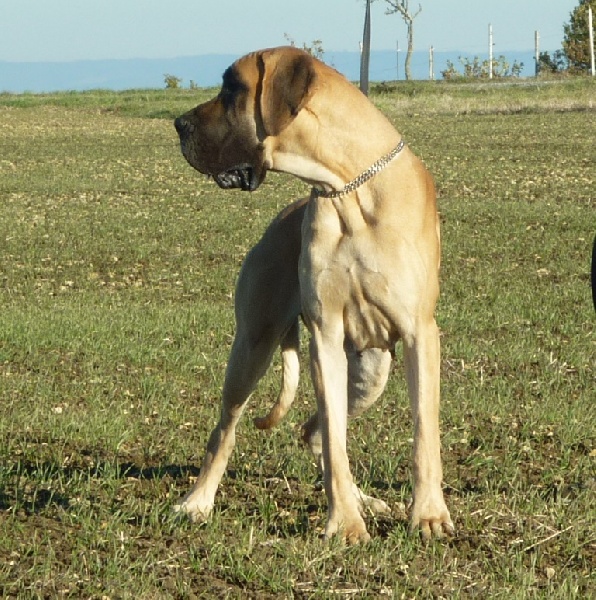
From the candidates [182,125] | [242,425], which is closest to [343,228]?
[182,125]

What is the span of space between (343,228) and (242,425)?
2.14 metres

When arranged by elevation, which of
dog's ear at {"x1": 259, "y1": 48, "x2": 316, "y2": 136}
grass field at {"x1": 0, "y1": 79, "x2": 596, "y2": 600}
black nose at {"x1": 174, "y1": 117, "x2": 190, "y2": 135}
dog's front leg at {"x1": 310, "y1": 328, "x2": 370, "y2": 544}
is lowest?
grass field at {"x1": 0, "y1": 79, "x2": 596, "y2": 600}

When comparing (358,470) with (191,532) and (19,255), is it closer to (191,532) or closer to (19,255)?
(191,532)

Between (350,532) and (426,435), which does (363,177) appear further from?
(350,532)

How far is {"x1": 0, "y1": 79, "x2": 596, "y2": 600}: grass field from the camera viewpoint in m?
4.27

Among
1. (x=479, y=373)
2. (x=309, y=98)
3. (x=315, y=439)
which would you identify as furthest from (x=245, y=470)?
(x=479, y=373)

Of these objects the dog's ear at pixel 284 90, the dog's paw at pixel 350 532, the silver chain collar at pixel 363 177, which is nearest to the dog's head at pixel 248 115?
the dog's ear at pixel 284 90

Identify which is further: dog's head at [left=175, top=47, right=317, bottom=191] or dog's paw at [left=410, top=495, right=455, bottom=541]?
dog's paw at [left=410, top=495, right=455, bottom=541]

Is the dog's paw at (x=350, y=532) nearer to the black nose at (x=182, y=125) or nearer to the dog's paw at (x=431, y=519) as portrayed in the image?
the dog's paw at (x=431, y=519)

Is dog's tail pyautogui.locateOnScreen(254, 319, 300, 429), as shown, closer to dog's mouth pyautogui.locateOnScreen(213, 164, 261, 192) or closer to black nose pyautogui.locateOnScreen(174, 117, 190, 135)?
dog's mouth pyautogui.locateOnScreen(213, 164, 261, 192)

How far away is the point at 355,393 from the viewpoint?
208 inches

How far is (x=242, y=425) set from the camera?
6426 mm

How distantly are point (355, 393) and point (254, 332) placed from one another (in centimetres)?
57

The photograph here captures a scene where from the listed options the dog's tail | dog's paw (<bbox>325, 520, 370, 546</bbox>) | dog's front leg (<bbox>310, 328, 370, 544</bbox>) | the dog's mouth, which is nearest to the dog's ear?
the dog's mouth
